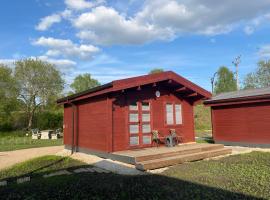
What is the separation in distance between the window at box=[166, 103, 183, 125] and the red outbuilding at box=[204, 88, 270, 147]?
121 inches

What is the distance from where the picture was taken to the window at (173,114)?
12633 millimetres

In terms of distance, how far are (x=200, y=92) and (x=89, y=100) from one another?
200 inches

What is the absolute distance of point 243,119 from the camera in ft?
46.1

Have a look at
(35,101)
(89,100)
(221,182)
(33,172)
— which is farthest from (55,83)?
(221,182)

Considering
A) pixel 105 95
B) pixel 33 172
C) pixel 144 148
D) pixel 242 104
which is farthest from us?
pixel 242 104

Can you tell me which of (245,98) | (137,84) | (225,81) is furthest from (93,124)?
(225,81)

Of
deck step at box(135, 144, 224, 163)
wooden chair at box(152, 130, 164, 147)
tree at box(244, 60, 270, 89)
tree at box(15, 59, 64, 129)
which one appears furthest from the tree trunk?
tree at box(244, 60, 270, 89)

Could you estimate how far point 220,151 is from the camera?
11.0 metres

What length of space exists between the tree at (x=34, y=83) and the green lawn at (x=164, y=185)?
25926 millimetres

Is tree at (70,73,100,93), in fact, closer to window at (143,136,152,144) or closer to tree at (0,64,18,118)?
tree at (0,64,18,118)

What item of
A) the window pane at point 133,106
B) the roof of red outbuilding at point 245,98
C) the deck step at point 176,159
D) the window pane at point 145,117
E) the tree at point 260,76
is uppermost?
the tree at point 260,76

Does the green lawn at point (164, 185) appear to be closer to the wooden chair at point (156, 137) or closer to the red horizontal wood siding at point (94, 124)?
the red horizontal wood siding at point (94, 124)

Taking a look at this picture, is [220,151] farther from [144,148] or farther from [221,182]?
[221,182]

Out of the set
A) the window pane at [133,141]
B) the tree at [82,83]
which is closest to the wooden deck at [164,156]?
the window pane at [133,141]
